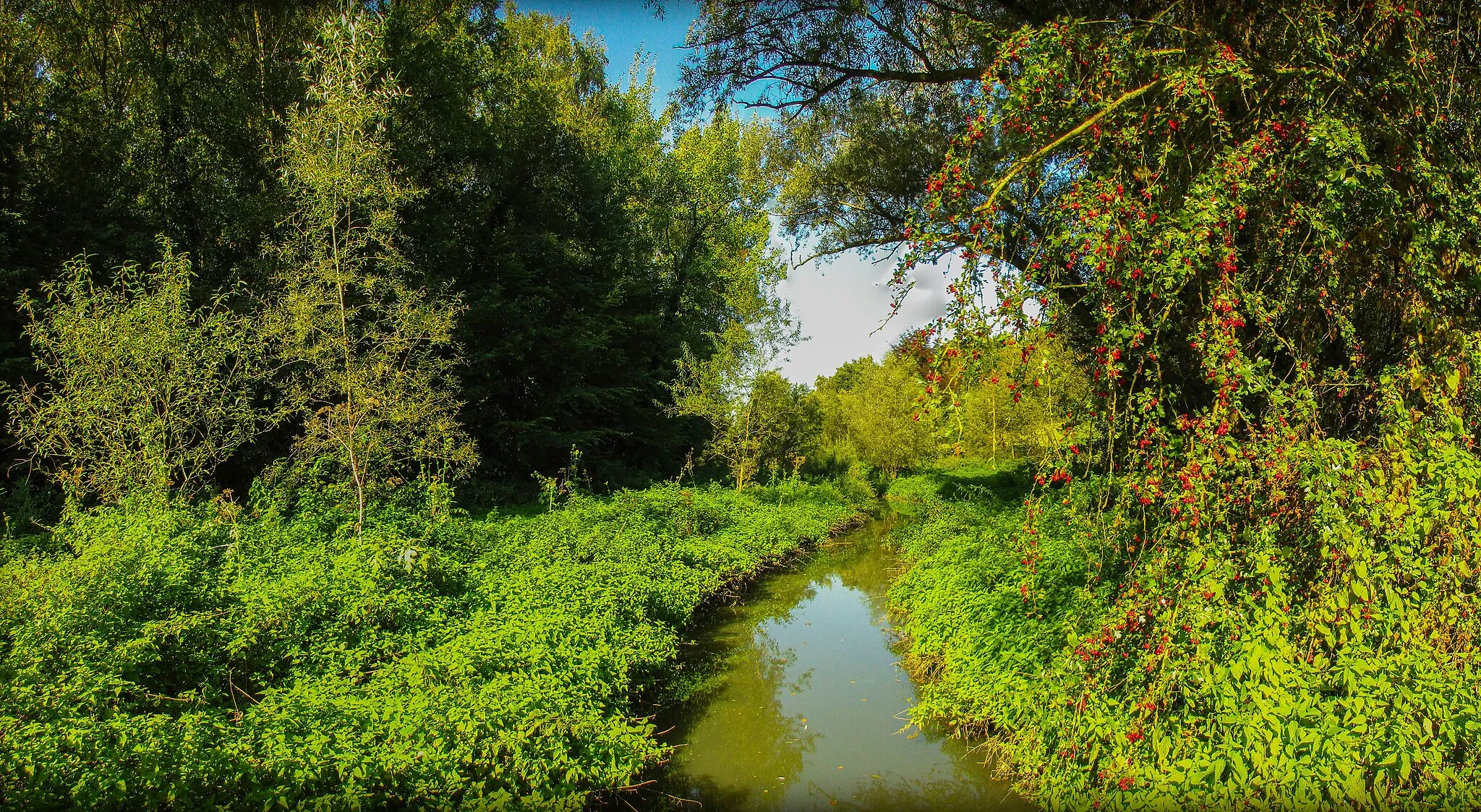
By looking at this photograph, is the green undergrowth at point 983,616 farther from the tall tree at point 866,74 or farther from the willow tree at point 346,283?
the willow tree at point 346,283

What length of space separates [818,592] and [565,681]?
7.80 metres

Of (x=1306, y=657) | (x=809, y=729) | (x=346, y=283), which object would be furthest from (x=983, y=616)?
(x=346, y=283)

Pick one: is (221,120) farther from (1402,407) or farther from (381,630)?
(1402,407)

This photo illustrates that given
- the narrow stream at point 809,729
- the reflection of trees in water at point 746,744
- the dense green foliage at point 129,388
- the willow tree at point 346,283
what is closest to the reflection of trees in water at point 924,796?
the narrow stream at point 809,729

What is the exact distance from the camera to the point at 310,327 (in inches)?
326

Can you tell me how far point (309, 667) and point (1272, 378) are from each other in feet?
20.7

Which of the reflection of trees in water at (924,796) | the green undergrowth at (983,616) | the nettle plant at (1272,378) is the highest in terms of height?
the nettle plant at (1272,378)

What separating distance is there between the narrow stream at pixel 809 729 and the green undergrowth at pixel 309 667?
2.29 feet

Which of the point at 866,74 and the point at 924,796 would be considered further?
the point at 866,74

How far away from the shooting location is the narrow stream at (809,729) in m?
5.60

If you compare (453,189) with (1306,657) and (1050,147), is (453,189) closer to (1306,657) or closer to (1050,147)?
(1050,147)

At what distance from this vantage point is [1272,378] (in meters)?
3.53

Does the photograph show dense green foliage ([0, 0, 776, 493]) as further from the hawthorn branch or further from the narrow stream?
the hawthorn branch

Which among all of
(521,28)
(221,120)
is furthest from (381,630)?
(521,28)
